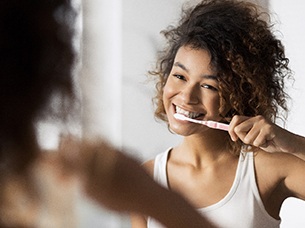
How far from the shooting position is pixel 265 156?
118 centimetres

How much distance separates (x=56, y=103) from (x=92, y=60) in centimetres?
9

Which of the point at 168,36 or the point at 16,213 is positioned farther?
the point at 168,36

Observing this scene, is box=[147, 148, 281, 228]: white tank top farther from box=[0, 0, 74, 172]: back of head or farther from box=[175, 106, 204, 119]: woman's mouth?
box=[0, 0, 74, 172]: back of head

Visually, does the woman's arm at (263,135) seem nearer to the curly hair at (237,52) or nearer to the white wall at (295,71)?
the curly hair at (237,52)

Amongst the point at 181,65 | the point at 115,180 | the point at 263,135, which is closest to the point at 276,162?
the point at 263,135

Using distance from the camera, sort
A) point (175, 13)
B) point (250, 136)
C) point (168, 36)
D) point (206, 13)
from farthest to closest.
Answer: point (175, 13), point (168, 36), point (206, 13), point (250, 136)

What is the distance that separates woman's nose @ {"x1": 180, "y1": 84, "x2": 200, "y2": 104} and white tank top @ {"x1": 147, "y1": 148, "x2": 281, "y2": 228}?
0.12 metres

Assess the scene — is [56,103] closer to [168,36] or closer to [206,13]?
[206,13]

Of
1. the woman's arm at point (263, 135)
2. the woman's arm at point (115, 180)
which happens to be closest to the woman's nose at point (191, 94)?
the woman's arm at point (263, 135)

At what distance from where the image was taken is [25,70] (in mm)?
353

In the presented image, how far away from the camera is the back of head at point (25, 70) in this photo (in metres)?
0.35

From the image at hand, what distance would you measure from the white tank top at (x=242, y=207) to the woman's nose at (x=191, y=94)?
0.41 ft

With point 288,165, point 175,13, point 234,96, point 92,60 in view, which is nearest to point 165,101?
point 234,96

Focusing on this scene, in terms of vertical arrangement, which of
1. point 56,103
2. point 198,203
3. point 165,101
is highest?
point 56,103
